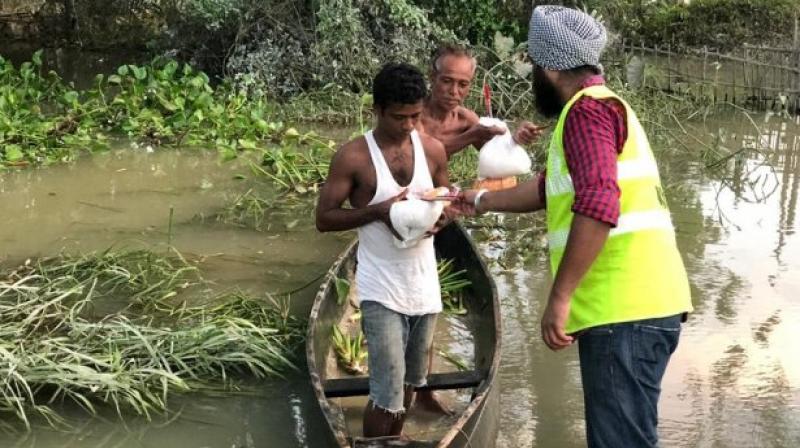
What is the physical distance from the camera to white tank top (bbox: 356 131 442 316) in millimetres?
2932

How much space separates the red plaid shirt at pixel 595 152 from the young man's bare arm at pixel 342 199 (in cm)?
90

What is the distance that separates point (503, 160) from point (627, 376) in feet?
4.63

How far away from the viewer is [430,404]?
12.7ft

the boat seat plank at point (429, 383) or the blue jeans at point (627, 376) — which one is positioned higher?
the blue jeans at point (627, 376)

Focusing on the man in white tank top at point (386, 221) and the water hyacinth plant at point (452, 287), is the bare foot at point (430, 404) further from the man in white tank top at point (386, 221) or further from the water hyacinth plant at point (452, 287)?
the water hyacinth plant at point (452, 287)

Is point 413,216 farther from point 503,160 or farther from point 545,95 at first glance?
point 503,160

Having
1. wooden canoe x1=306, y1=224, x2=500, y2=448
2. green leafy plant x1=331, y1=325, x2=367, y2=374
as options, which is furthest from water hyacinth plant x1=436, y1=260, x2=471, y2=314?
green leafy plant x1=331, y1=325, x2=367, y2=374

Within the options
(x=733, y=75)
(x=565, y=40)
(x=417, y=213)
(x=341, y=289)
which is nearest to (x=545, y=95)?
(x=565, y=40)

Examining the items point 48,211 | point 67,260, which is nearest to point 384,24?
point 48,211

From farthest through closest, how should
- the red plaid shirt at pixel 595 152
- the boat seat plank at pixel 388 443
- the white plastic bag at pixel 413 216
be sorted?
1. the boat seat plank at pixel 388 443
2. the white plastic bag at pixel 413 216
3. the red plaid shirt at pixel 595 152

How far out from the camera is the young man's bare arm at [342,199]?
9.50 feet

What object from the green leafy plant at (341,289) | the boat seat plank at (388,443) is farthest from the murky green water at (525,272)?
the boat seat plank at (388,443)

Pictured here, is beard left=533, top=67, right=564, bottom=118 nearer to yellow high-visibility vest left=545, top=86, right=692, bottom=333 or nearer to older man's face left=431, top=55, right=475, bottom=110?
yellow high-visibility vest left=545, top=86, right=692, bottom=333

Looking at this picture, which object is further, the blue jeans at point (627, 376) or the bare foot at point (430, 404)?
the bare foot at point (430, 404)
